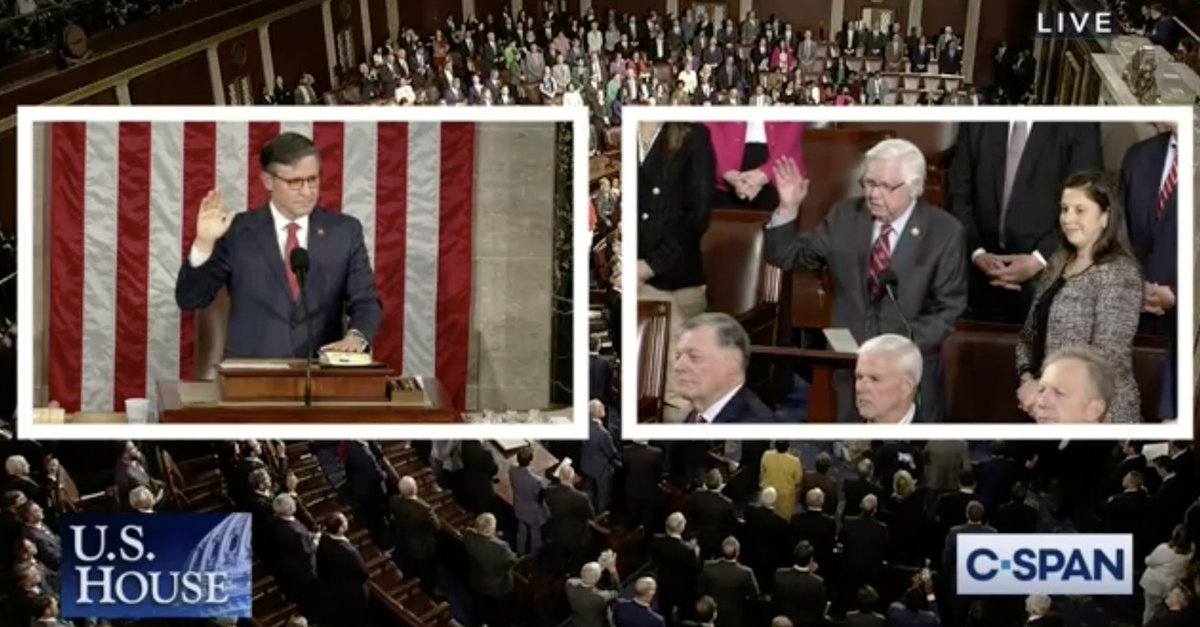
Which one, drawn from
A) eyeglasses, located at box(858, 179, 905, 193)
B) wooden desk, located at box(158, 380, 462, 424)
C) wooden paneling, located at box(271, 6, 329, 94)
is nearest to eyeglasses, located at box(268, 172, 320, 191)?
wooden desk, located at box(158, 380, 462, 424)

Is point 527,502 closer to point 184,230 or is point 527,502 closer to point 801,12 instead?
point 184,230

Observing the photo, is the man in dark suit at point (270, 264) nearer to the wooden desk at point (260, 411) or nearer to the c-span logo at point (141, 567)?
the wooden desk at point (260, 411)

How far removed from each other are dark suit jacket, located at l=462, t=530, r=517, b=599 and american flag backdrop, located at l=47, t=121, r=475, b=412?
2.35 m

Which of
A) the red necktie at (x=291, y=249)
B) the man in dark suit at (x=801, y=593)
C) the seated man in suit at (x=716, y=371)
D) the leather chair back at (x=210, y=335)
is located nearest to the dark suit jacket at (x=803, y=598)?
the man in dark suit at (x=801, y=593)

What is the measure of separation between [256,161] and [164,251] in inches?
23.9

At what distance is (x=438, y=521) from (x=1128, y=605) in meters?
4.17

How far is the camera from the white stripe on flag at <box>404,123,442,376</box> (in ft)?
25.9

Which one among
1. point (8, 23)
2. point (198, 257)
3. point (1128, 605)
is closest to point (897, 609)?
point (1128, 605)

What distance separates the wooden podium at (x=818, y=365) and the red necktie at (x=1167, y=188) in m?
1.52

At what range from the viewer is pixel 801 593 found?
1000cm

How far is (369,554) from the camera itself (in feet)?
33.8

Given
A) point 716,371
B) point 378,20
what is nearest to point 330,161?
point 716,371

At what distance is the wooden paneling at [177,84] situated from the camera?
16.1 metres

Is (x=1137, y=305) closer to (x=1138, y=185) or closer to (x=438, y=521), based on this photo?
(x=1138, y=185)
